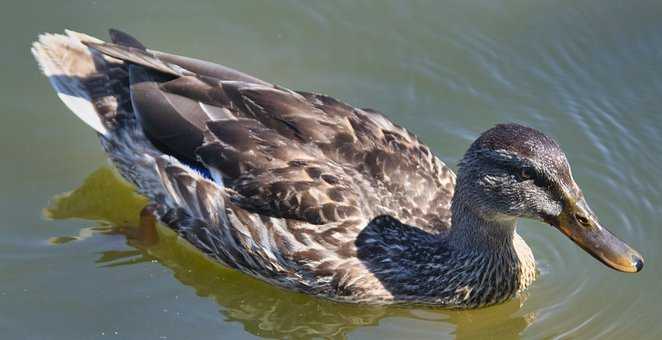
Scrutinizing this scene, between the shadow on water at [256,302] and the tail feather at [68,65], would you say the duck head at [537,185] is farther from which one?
the tail feather at [68,65]

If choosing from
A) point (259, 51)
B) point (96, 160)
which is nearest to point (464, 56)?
point (259, 51)

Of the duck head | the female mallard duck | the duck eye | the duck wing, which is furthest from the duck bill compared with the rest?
the duck wing

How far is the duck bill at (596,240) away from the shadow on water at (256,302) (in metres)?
0.93

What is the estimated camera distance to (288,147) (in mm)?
7730

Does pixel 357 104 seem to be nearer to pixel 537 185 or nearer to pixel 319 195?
pixel 319 195

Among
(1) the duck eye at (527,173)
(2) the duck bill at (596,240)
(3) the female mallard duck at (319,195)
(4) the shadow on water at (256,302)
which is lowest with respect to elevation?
(4) the shadow on water at (256,302)

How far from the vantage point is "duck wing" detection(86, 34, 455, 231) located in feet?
25.0

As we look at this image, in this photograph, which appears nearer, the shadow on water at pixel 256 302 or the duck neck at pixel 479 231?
the duck neck at pixel 479 231

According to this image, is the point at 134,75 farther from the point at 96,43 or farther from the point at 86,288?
the point at 86,288

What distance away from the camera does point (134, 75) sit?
27.0 ft

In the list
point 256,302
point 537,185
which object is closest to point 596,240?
point 537,185

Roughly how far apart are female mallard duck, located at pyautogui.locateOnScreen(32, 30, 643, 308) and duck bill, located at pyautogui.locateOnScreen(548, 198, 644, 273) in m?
0.19

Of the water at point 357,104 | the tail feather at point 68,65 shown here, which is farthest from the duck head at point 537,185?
the tail feather at point 68,65

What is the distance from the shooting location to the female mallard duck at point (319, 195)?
762cm
